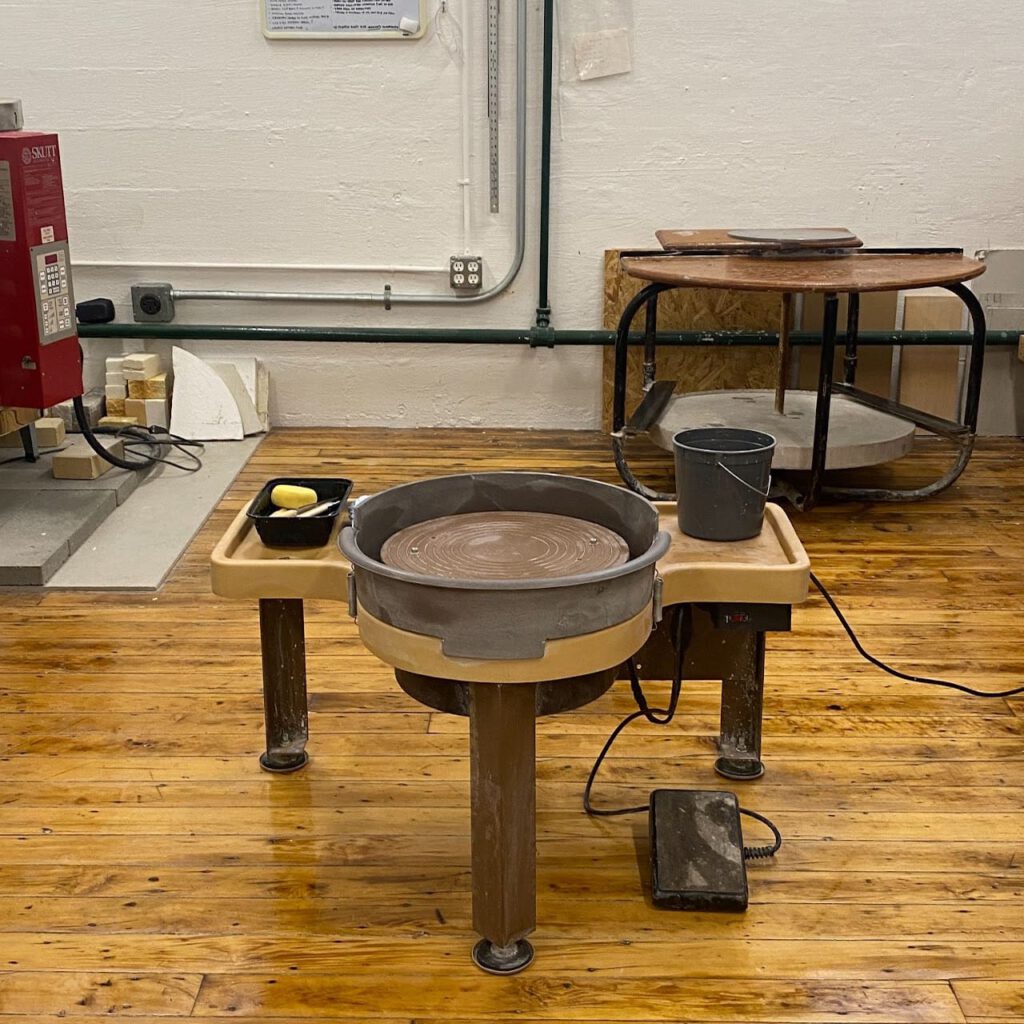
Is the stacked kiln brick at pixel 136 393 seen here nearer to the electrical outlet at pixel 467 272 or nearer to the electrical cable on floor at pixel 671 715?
the electrical outlet at pixel 467 272

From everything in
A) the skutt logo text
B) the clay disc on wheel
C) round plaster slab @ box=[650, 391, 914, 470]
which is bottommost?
round plaster slab @ box=[650, 391, 914, 470]

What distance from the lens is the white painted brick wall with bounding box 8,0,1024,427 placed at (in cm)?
432

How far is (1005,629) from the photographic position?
301 cm

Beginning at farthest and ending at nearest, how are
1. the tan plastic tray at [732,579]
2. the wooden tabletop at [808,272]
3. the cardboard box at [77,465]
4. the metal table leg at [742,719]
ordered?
the cardboard box at [77,465]
the wooden tabletop at [808,272]
the metal table leg at [742,719]
the tan plastic tray at [732,579]

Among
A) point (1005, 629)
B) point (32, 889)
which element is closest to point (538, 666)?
point (32, 889)

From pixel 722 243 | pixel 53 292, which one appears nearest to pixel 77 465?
pixel 53 292

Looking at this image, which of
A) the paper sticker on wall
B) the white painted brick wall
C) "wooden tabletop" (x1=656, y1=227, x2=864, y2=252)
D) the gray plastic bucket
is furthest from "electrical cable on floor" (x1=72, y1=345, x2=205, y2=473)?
the gray plastic bucket

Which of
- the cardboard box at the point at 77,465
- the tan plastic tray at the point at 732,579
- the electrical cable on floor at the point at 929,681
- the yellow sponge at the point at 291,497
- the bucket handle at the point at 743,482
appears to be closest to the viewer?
the tan plastic tray at the point at 732,579

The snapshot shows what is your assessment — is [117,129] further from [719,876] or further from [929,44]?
[719,876]

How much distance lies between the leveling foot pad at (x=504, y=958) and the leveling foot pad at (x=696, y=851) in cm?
23

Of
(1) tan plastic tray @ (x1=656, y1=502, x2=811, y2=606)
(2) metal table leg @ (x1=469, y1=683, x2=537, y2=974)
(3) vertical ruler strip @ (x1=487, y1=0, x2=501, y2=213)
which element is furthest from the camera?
(3) vertical ruler strip @ (x1=487, y1=0, x2=501, y2=213)

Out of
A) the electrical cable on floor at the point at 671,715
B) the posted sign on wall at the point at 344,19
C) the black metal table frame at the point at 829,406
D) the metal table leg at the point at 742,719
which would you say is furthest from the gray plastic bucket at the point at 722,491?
the posted sign on wall at the point at 344,19

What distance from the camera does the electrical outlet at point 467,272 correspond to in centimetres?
450

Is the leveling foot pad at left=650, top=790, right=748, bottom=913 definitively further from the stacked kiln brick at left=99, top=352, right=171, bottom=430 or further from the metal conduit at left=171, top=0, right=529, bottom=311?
the stacked kiln brick at left=99, top=352, right=171, bottom=430
